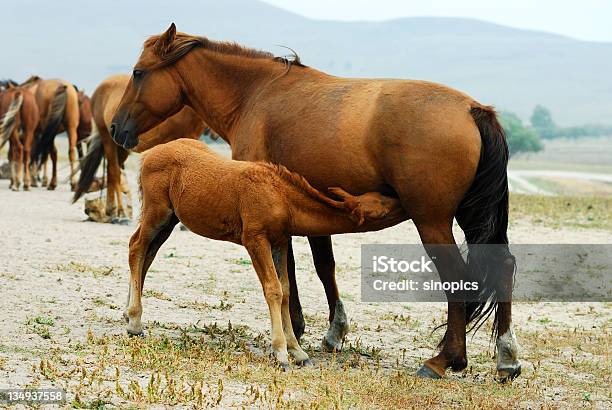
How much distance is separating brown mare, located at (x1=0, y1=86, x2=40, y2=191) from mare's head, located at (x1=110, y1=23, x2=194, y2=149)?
44.2 ft

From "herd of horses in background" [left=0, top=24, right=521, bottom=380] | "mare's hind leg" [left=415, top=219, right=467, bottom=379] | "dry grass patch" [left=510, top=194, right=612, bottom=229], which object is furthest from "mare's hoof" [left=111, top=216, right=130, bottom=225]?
"mare's hind leg" [left=415, top=219, right=467, bottom=379]

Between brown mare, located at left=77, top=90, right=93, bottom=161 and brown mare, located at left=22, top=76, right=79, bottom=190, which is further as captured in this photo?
brown mare, located at left=77, top=90, right=93, bottom=161

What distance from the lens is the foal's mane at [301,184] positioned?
21.9ft

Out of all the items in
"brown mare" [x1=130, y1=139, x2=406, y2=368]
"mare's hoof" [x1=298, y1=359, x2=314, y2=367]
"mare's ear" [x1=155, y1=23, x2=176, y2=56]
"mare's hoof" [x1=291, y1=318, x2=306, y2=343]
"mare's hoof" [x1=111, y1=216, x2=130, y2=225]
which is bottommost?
"mare's hoof" [x1=111, y1=216, x2=130, y2=225]

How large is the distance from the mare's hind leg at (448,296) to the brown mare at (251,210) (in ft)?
0.90

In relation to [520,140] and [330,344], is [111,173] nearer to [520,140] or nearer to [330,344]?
[330,344]

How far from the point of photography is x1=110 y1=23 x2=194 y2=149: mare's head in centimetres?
830

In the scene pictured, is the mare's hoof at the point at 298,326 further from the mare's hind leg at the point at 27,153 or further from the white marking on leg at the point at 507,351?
the mare's hind leg at the point at 27,153

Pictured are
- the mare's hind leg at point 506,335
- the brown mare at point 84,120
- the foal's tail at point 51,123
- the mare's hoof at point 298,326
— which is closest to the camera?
the mare's hind leg at point 506,335

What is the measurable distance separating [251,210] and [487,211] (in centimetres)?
173

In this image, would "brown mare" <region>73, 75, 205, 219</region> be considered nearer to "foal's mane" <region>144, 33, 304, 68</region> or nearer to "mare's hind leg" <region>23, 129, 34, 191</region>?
"mare's hind leg" <region>23, 129, 34, 191</region>

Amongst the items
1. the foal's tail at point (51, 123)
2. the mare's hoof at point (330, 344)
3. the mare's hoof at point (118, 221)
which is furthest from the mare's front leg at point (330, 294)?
the foal's tail at point (51, 123)

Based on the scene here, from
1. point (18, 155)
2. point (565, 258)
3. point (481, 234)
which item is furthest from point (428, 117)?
point (18, 155)

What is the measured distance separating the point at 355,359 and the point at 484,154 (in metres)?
2.00
